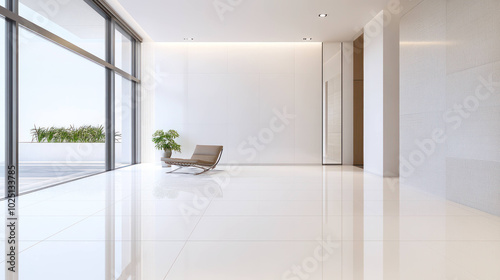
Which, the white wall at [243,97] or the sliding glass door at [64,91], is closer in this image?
the sliding glass door at [64,91]

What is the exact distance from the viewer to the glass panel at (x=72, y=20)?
16.5 ft

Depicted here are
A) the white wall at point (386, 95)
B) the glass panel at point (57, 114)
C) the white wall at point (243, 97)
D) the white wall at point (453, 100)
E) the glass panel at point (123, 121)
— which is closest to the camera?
the white wall at point (453, 100)

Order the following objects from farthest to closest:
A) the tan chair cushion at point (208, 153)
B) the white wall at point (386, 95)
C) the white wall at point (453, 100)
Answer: the tan chair cushion at point (208, 153), the white wall at point (386, 95), the white wall at point (453, 100)

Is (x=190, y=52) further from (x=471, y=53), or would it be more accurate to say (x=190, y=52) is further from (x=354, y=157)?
(x=471, y=53)

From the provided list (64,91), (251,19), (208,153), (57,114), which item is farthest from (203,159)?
(251,19)

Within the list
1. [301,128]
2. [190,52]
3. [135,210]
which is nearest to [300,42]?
[301,128]

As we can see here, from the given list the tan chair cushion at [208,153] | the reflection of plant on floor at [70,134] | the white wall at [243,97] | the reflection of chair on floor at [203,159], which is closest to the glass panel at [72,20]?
the reflection of plant on floor at [70,134]

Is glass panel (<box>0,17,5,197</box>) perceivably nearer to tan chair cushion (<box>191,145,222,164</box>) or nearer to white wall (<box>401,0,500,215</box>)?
tan chair cushion (<box>191,145,222,164</box>)

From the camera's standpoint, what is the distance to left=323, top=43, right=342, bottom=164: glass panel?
9398mm

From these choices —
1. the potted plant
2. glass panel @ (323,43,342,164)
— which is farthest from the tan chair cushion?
glass panel @ (323,43,342,164)

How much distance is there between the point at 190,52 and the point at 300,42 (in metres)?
3.44

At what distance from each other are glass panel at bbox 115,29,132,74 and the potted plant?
6.93 feet

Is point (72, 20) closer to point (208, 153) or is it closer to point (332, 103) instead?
point (208, 153)

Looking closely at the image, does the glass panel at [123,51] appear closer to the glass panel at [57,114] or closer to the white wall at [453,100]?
the glass panel at [57,114]
